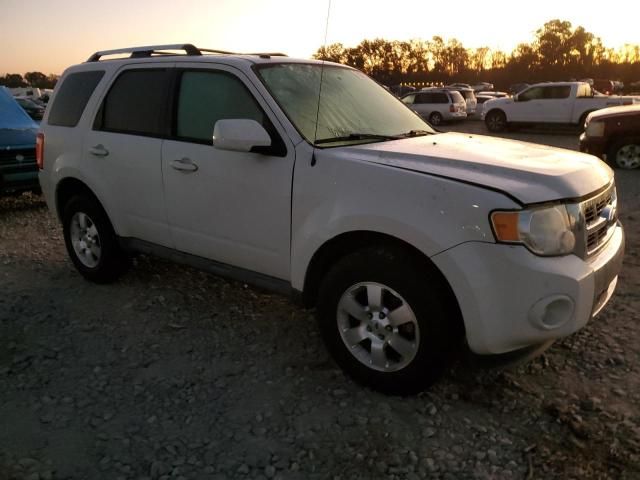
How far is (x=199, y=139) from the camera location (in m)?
3.54

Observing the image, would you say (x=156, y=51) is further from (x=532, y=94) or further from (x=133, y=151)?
(x=532, y=94)

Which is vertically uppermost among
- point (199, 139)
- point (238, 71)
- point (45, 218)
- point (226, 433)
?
point (238, 71)

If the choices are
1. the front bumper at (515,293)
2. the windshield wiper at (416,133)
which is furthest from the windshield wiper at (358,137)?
the front bumper at (515,293)

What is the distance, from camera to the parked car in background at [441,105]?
2181 cm

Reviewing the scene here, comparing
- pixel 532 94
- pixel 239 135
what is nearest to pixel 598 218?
pixel 239 135

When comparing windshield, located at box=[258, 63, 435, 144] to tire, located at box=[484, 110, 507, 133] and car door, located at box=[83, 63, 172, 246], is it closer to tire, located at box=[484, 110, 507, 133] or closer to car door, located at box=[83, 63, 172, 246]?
car door, located at box=[83, 63, 172, 246]

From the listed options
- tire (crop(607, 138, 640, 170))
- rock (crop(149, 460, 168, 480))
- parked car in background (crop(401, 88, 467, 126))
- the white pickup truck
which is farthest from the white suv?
parked car in background (crop(401, 88, 467, 126))

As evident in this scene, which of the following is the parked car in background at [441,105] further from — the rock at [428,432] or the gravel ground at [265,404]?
the rock at [428,432]

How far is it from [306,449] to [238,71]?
7.37ft

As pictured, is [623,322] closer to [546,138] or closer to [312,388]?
[312,388]

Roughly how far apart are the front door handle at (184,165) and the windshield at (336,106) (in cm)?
72

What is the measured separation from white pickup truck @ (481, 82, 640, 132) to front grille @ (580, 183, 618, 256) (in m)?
15.7

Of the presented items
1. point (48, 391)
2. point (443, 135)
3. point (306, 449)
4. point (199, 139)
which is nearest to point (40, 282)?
point (48, 391)

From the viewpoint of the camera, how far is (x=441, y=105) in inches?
864
